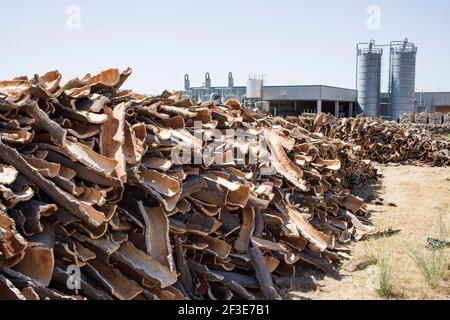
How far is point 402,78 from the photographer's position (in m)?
36.6

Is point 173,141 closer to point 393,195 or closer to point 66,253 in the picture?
point 66,253

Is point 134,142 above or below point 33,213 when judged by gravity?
above

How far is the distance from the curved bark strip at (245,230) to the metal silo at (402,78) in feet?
114

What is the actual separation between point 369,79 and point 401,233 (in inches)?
1259

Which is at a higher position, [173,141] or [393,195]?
[173,141]

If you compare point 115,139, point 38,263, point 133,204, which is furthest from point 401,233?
point 38,263

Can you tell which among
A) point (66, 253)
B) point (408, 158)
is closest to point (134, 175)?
point (66, 253)

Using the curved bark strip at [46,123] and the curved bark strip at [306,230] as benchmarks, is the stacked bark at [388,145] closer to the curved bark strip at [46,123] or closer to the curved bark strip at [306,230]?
the curved bark strip at [306,230]

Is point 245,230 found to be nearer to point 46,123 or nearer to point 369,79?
point 46,123

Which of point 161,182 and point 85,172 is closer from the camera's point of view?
point 85,172

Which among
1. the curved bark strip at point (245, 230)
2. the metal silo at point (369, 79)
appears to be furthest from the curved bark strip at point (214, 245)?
the metal silo at point (369, 79)

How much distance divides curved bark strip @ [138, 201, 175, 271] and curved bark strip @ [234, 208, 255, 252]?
3.29ft

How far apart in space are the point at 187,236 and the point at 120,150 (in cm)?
104

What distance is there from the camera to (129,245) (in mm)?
3604
